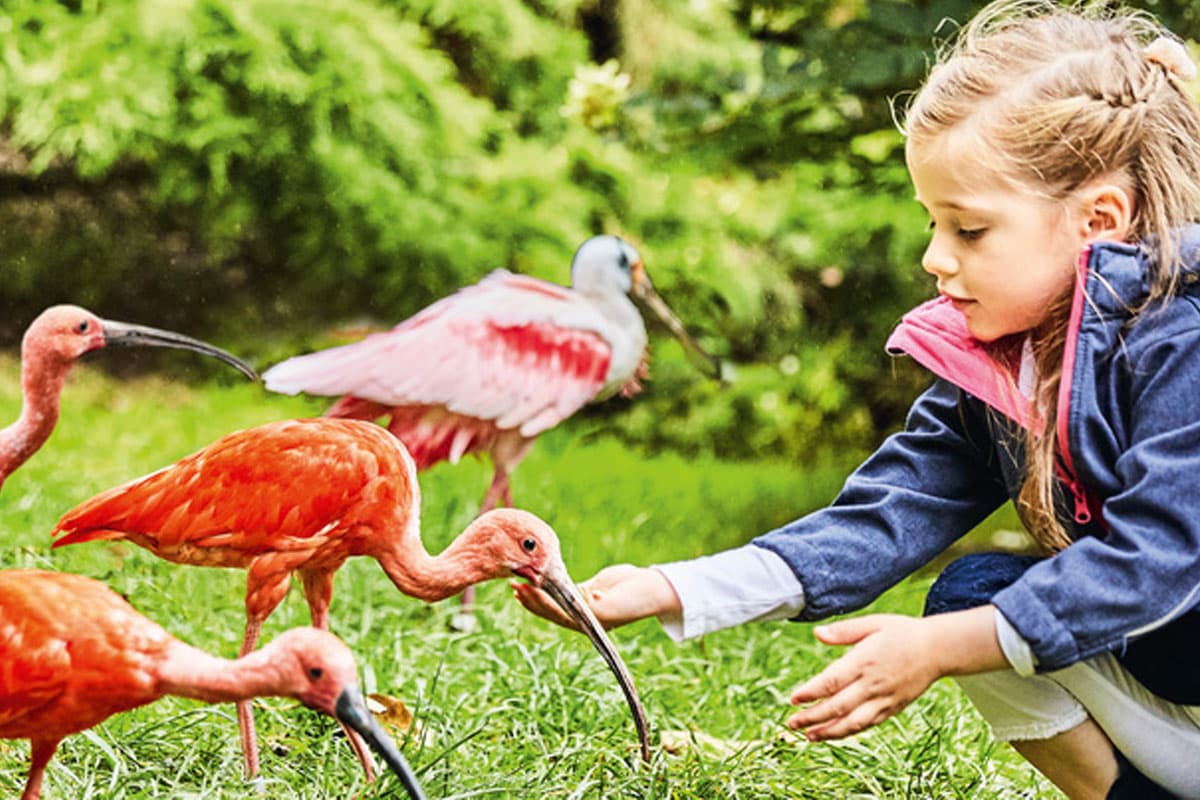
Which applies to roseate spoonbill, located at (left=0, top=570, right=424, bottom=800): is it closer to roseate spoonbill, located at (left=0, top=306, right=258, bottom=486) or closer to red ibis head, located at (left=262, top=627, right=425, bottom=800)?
red ibis head, located at (left=262, top=627, right=425, bottom=800)

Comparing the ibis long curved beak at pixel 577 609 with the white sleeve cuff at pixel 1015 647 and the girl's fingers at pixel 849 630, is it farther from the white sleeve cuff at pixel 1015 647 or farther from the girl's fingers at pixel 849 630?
the white sleeve cuff at pixel 1015 647

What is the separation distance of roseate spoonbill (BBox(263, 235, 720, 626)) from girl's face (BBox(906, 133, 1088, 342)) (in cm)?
200

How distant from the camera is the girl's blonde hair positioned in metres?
2.11

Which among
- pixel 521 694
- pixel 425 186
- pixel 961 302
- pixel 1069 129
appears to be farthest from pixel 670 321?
pixel 1069 129

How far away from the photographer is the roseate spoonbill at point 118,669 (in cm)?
175

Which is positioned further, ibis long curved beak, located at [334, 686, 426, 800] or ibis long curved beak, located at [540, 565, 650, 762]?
ibis long curved beak, located at [540, 565, 650, 762]

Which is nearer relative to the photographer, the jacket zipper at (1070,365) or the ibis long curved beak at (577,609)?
the jacket zipper at (1070,365)

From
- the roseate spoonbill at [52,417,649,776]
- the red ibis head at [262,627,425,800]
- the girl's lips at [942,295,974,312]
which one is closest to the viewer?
the red ibis head at [262,627,425,800]

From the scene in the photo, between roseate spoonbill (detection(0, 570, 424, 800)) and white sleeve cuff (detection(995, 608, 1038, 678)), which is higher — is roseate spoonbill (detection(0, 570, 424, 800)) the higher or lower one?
the lower one

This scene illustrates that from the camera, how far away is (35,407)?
2.88 m

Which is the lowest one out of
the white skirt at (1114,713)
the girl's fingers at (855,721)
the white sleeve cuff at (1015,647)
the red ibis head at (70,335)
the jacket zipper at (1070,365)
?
the red ibis head at (70,335)

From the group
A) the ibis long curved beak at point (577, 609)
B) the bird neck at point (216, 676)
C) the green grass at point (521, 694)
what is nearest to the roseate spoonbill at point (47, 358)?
the green grass at point (521, 694)

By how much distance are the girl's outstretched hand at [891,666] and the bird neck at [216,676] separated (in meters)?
0.64

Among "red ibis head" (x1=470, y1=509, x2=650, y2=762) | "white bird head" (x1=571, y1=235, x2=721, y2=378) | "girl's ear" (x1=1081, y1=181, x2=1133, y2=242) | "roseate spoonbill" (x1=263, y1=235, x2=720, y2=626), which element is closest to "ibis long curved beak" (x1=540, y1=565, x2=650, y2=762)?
"red ibis head" (x1=470, y1=509, x2=650, y2=762)
